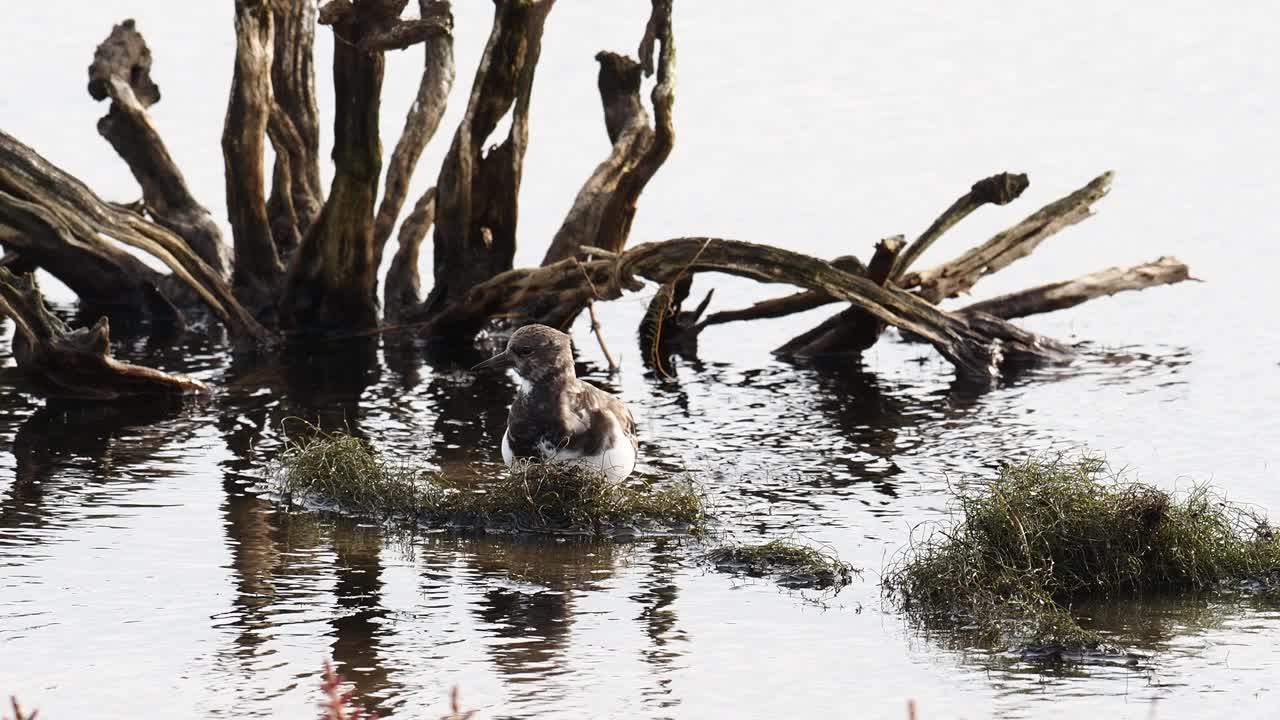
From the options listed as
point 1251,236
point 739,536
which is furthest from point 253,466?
point 1251,236

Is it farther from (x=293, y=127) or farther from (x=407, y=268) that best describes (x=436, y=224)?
(x=293, y=127)

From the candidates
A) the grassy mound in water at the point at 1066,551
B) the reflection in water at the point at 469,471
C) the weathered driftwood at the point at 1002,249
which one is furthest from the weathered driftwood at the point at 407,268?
the grassy mound in water at the point at 1066,551

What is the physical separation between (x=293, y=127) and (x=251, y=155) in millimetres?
867

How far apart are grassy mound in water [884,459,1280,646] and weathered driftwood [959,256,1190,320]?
7.61m

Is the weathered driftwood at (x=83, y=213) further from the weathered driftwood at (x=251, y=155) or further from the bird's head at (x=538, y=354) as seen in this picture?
the bird's head at (x=538, y=354)

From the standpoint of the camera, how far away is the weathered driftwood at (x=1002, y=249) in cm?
1684

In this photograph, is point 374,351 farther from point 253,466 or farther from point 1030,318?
point 1030,318

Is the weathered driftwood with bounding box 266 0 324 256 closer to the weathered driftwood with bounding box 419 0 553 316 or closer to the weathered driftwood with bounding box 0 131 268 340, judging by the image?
the weathered driftwood with bounding box 0 131 268 340

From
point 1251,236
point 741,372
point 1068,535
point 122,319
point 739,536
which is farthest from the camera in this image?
point 1251,236

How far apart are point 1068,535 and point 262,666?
4.11m

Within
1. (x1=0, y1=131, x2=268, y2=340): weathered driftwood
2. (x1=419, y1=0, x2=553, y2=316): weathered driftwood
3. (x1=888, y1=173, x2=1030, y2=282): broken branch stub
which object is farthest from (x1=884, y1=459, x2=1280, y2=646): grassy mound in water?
(x1=0, y1=131, x2=268, y2=340): weathered driftwood

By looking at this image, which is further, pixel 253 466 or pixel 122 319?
pixel 122 319

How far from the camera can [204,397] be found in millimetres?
15367

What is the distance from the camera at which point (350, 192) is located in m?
16.5
